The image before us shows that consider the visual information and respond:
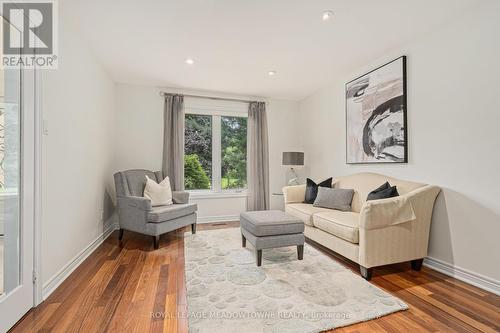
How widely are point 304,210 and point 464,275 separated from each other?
1624mm

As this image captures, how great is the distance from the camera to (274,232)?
2.46 meters

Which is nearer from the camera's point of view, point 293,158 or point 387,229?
point 387,229

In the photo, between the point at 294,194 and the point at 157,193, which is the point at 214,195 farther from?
the point at 294,194

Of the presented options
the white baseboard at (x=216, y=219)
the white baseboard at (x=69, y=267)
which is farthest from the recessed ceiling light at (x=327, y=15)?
the white baseboard at (x=216, y=219)

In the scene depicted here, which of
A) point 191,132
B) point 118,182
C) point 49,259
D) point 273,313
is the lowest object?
point 273,313

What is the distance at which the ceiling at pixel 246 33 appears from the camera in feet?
6.88

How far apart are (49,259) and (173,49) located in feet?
8.09

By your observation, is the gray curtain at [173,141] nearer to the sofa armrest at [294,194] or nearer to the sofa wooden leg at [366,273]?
the sofa armrest at [294,194]

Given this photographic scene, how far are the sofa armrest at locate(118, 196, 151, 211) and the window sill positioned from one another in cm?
129

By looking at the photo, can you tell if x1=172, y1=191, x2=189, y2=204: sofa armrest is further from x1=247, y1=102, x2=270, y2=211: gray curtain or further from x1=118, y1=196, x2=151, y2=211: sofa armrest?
x1=247, y1=102, x2=270, y2=211: gray curtain

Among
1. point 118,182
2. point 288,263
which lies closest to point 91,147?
point 118,182

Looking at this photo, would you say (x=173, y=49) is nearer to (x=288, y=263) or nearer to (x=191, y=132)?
(x=191, y=132)

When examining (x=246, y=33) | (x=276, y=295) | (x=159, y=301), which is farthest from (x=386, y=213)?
(x=246, y=33)

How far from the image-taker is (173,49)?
2857mm
